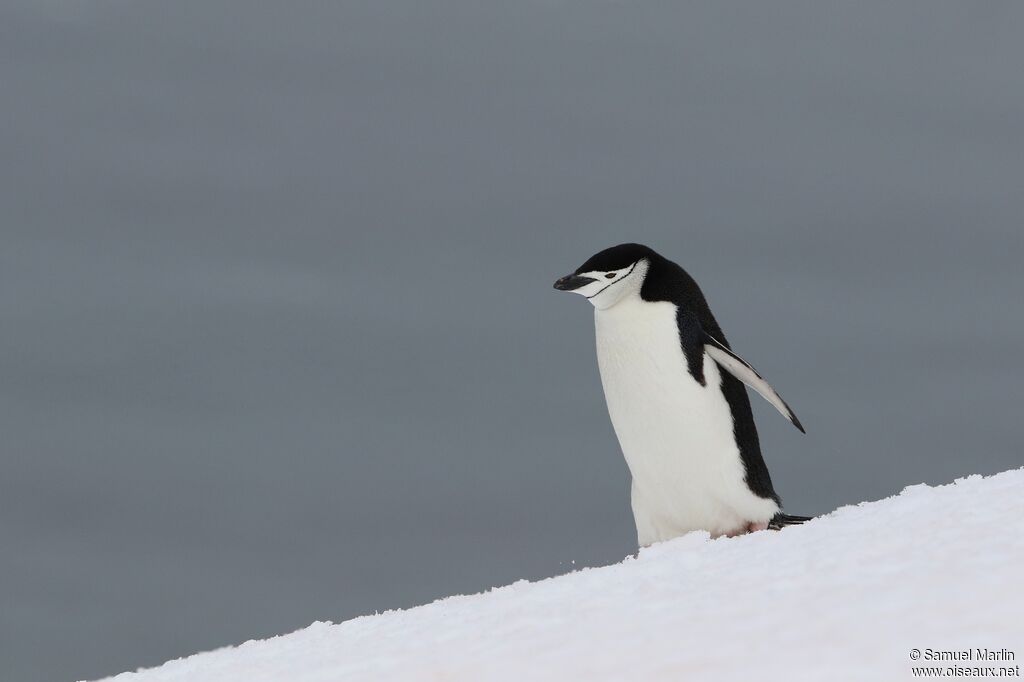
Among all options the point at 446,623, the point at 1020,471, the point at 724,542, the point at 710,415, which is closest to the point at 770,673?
the point at 446,623

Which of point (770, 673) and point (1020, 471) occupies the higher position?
point (1020, 471)

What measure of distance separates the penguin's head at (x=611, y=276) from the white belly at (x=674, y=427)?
3.3 inches

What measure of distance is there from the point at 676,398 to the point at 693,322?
433 millimetres

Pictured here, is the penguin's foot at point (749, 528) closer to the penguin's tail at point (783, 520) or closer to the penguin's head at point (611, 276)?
the penguin's tail at point (783, 520)

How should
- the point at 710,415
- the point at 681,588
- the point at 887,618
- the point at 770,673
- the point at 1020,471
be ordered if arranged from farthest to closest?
the point at 710,415 → the point at 1020,471 → the point at 681,588 → the point at 887,618 → the point at 770,673

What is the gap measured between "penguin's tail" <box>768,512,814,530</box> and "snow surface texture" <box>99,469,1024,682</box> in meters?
1.82

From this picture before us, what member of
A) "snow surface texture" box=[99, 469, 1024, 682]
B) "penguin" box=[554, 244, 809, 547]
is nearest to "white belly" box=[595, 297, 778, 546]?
"penguin" box=[554, 244, 809, 547]

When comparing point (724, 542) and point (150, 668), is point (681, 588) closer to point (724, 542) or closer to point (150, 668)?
point (724, 542)

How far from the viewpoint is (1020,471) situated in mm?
5293

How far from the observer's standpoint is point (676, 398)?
6.75 meters

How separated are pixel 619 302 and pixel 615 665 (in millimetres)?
4086

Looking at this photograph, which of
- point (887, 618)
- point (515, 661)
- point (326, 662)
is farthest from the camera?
point (326, 662)

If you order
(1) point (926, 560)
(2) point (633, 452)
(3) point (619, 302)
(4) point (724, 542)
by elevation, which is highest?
(3) point (619, 302)

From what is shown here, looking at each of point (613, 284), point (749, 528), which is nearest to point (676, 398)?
point (613, 284)
